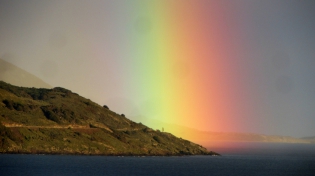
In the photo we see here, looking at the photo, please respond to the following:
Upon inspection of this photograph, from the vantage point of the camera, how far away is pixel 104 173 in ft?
512

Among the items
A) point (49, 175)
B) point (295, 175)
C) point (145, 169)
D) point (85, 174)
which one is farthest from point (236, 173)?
point (49, 175)

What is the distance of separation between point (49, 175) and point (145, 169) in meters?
47.8

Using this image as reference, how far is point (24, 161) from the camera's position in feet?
584

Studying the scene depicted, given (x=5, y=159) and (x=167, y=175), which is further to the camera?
(x=5, y=159)

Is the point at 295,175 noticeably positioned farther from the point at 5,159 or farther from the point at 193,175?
the point at 5,159

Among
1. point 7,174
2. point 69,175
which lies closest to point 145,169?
point 69,175

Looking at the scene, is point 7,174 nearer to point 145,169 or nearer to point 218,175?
point 145,169

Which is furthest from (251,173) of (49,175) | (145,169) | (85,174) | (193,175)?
(49,175)

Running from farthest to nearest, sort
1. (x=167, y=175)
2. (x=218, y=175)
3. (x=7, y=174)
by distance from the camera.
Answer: (x=218, y=175) → (x=167, y=175) → (x=7, y=174)

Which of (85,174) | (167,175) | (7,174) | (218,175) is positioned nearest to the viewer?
(7,174)

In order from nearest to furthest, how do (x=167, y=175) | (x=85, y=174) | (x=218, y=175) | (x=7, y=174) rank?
(x=7, y=174) < (x=85, y=174) < (x=167, y=175) < (x=218, y=175)

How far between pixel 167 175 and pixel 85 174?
2704cm

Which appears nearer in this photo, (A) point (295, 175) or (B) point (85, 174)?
(B) point (85, 174)

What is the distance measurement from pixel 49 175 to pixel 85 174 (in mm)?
13039
